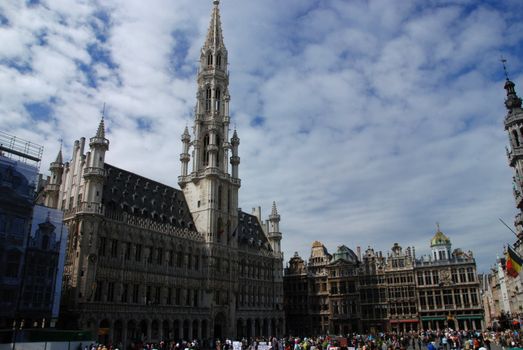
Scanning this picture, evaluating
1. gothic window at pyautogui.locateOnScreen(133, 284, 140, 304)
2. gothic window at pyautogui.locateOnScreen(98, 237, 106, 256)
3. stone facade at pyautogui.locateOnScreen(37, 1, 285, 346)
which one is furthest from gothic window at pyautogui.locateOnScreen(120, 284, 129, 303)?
gothic window at pyautogui.locateOnScreen(98, 237, 106, 256)

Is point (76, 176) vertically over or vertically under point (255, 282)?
over

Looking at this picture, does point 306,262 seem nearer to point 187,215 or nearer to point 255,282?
point 255,282

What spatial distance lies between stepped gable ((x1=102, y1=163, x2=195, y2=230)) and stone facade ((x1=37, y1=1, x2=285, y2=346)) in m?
0.20

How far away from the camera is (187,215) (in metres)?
66.8

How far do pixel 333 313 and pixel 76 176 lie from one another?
5526 cm

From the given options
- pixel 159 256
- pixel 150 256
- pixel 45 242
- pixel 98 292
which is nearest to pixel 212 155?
pixel 159 256

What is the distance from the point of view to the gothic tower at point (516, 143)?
5781 centimetres

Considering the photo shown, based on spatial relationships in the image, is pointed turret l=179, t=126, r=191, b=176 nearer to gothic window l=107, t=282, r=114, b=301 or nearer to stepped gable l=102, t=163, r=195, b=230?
stepped gable l=102, t=163, r=195, b=230

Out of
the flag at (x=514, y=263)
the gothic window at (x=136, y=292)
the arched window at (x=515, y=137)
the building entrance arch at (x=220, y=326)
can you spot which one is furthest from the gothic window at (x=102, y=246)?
the arched window at (x=515, y=137)

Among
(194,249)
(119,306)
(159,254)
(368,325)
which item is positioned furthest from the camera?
(368,325)

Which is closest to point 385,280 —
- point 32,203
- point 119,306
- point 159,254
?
point 159,254

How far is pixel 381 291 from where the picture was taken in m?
80.7

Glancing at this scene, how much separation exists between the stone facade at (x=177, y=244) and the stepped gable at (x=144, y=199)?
0.65 feet

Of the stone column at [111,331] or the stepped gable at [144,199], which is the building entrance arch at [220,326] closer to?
the stepped gable at [144,199]
